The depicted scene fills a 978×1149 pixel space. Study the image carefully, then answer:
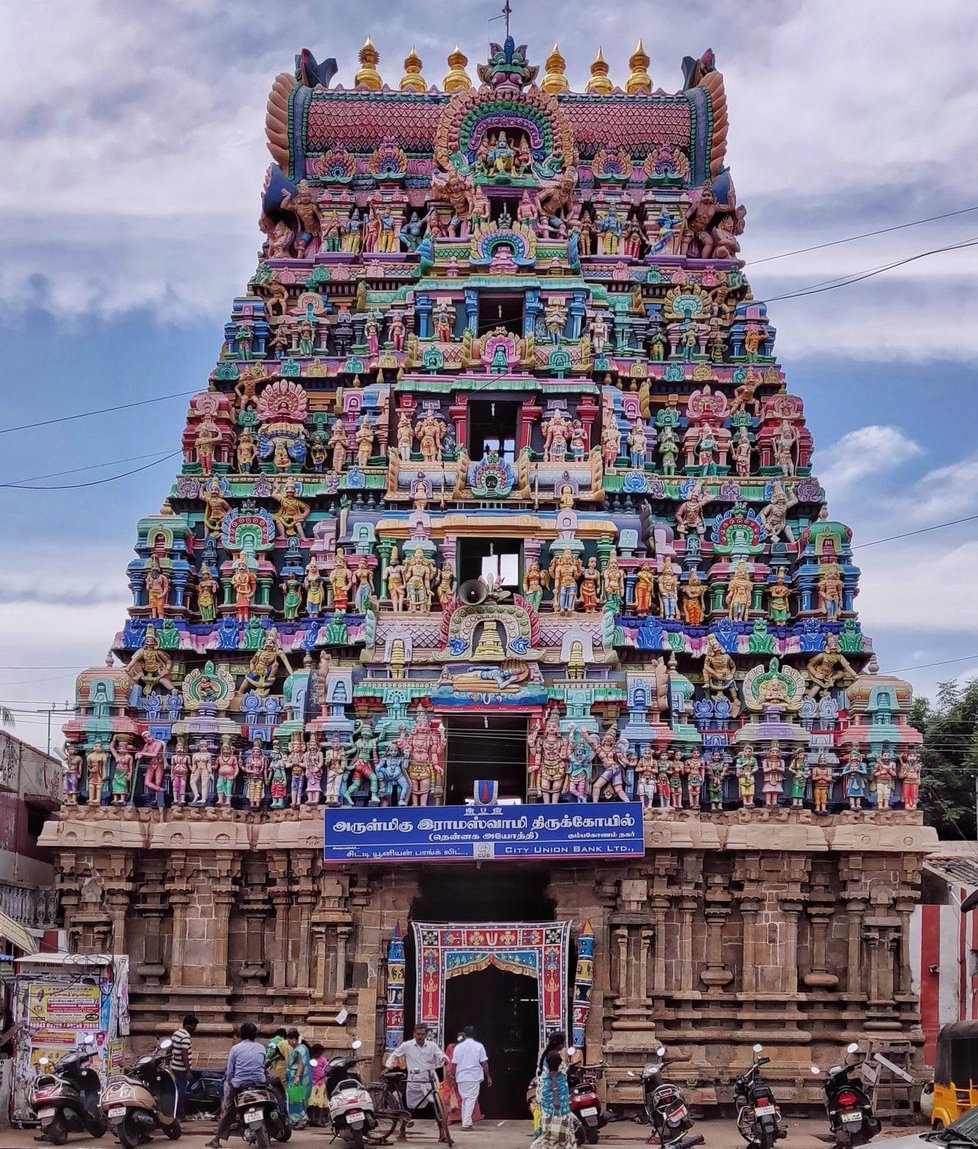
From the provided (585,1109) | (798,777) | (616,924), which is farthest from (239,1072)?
(798,777)

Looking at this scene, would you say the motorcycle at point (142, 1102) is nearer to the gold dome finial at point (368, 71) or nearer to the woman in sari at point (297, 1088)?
the woman in sari at point (297, 1088)

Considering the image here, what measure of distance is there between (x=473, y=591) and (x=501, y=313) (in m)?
7.43

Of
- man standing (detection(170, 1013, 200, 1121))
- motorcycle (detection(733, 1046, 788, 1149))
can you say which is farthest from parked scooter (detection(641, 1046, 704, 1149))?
man standing (detection(170, 1013, 200, 1121))

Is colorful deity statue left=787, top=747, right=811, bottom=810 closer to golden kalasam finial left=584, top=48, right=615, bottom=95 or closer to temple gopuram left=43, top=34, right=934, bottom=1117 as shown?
temple gopuram left=43, top=34, right=934, bottom=1117

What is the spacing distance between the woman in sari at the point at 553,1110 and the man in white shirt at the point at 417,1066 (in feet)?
15.6

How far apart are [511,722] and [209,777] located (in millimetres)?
5297

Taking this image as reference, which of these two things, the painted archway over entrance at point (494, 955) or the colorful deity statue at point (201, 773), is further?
the colorful deity statue at point (201, 773)

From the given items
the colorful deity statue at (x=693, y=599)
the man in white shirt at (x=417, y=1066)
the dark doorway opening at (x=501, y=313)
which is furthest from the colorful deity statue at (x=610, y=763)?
the dark doorway opening at (x=501, y=313)

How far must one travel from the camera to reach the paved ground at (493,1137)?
72.2 ft

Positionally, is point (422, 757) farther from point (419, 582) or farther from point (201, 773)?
point (201, 773)

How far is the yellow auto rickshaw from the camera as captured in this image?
22.3 meters

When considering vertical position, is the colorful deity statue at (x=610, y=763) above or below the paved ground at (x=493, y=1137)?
above

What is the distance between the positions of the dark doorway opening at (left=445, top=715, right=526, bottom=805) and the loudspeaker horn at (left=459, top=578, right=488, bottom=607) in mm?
2062

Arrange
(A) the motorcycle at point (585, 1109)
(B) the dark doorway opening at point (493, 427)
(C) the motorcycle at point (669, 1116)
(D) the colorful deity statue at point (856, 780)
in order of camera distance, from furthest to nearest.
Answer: (B) the dark doorway opening at point (493, 427), (D) the colorful deity statue at point (856, 780), (A) the motorcycle at point (585, 1109), (C) the motorcycle at point (669, 1116)
